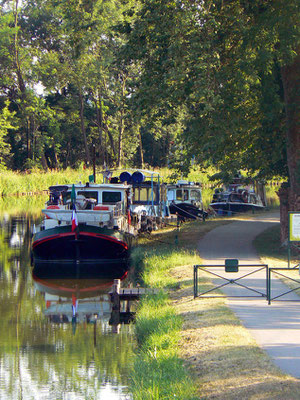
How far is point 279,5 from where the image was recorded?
21859 mm

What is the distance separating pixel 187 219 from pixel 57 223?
17215mm

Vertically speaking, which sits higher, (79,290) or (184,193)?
(184,193)

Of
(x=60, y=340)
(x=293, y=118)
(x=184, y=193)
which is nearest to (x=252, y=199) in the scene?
(x=184, y=193)

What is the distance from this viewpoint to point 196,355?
11.5 metres

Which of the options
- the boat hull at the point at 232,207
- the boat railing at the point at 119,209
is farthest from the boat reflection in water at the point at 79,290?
the boat hull at the point at 232,207

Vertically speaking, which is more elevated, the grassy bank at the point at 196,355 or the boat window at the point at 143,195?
the boat window at the point at 143,195

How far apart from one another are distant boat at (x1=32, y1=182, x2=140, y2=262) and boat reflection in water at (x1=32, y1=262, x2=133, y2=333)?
0.45 meters

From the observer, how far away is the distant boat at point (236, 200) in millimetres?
49062

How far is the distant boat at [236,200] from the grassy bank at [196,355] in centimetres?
3059

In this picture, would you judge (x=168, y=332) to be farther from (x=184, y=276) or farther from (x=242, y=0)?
(x=242, y=0)

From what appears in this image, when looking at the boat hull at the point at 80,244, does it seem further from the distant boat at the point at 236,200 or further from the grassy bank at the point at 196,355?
the distant boat at the point at 236,200

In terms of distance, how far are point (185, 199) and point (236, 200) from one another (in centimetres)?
676

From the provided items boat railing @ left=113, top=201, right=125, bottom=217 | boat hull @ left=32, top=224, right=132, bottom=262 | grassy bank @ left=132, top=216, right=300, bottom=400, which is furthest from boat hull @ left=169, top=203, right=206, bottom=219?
grassy bank @ left=132, top=216, right=300, bottom=400

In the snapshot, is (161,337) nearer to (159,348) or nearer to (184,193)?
(159,348)
